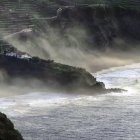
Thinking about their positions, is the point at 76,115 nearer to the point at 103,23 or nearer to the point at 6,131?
the point at 6,131

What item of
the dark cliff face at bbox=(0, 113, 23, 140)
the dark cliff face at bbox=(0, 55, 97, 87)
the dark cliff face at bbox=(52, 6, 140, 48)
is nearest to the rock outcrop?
the dark cliff face at bbox=(0, 55, 97, 87)

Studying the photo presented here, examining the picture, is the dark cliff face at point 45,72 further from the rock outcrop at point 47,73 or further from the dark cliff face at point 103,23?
the dark cliff face at point 103,23

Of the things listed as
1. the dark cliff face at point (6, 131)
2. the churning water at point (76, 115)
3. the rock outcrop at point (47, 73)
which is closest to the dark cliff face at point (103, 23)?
the churning water at point (76, 115)

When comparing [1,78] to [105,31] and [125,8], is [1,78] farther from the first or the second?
[125,8]

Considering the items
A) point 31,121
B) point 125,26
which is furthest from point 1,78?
point 125,26

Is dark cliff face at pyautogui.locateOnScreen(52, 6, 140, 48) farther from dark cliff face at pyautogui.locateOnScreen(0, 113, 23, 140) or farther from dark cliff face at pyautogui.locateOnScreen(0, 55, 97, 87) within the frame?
dark cliff face at pyautogui.locateOnScreen(0, 113, 23, 140)
